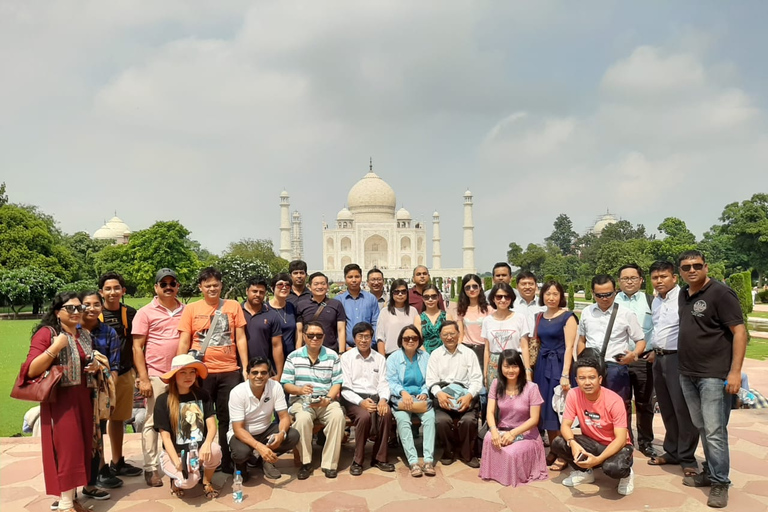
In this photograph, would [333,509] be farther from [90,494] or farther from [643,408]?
[643,408]

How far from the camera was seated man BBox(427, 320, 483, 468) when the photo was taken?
4094 millimetres

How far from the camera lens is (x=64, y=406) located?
326cm

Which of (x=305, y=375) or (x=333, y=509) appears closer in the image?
(x=333, y=509)

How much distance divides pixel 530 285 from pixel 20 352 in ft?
29.5

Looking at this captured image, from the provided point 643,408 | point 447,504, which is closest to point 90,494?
point 447,504

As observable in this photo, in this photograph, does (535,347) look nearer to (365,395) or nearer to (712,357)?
(712,357)

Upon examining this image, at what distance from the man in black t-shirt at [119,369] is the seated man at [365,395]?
156cm

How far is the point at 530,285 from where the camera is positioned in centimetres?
486

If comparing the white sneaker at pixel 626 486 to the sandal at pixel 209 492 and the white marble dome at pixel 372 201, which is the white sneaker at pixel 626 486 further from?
the white marble dome at pixel 372 201

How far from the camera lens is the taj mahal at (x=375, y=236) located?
47.7 m

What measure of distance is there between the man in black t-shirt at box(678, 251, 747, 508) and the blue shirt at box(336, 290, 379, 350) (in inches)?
101

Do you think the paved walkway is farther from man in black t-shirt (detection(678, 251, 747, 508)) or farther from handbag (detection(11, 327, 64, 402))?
handbag (detection(11, 327, 64, 402))

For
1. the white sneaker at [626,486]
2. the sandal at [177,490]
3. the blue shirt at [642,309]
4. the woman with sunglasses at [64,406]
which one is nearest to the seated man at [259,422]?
the sandal at [177,490]

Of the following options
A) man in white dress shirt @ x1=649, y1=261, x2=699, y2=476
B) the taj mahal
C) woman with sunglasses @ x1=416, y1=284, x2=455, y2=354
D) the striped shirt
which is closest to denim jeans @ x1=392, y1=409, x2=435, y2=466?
the striped shirt
